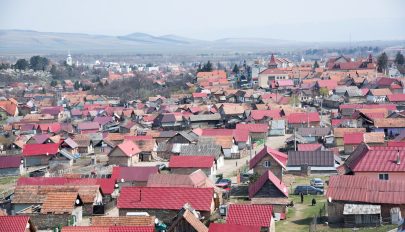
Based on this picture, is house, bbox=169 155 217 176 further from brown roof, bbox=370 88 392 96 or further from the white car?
brown roof, bbox=370 88 392 96

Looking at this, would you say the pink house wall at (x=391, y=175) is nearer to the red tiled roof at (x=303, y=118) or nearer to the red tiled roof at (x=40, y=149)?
the red tiled roof at (x=303, y=118)

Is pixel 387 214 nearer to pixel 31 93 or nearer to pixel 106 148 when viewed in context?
pixel 106 148

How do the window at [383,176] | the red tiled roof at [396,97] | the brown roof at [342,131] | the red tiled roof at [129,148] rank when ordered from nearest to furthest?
the window at [383,176] → the red tiled roof at [129,148] → the brown roof at [342,131] → the red tiled roof at [396,97]

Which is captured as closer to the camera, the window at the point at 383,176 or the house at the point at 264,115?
the window at the point at 383,176

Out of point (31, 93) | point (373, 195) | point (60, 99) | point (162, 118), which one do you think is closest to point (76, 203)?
point (373, 195)

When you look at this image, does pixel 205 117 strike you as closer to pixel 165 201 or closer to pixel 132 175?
pixel 132 175

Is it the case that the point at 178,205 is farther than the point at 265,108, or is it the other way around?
the point at 265,108

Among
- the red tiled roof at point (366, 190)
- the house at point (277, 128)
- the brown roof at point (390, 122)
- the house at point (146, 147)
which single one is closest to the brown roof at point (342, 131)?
the brown roof at point (390, 122)
